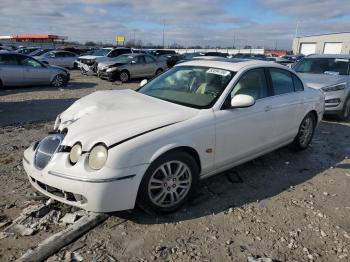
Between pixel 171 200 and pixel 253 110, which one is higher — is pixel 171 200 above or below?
below

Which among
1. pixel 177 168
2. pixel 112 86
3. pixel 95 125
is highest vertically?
pixel 95 125

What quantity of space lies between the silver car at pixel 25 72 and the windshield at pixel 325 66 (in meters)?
9.40

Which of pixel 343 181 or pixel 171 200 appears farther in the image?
pixel 343 181

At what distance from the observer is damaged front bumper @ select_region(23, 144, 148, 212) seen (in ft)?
10.4

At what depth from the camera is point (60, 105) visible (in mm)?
9969

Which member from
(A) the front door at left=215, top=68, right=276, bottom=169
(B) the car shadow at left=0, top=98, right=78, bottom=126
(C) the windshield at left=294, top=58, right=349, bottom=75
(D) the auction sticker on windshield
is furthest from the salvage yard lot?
(C) the windshield at left=294, top=58, right=349, bottom=75

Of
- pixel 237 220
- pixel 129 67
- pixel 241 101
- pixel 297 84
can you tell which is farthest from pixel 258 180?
pixel 129 67

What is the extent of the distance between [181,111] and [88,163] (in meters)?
1.23

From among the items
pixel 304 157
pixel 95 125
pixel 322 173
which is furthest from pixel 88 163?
pixel 304 157

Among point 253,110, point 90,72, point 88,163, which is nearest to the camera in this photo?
point 88,163

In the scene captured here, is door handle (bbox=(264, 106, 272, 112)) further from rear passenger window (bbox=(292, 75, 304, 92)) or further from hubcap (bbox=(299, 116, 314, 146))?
hubcap (bbox=(299, 116, 314, 146))

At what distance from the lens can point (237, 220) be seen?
3752mm

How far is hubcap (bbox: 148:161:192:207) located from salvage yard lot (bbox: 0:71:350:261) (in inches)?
7.5

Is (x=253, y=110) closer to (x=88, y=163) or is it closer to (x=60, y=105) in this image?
(x=88, y=163)
